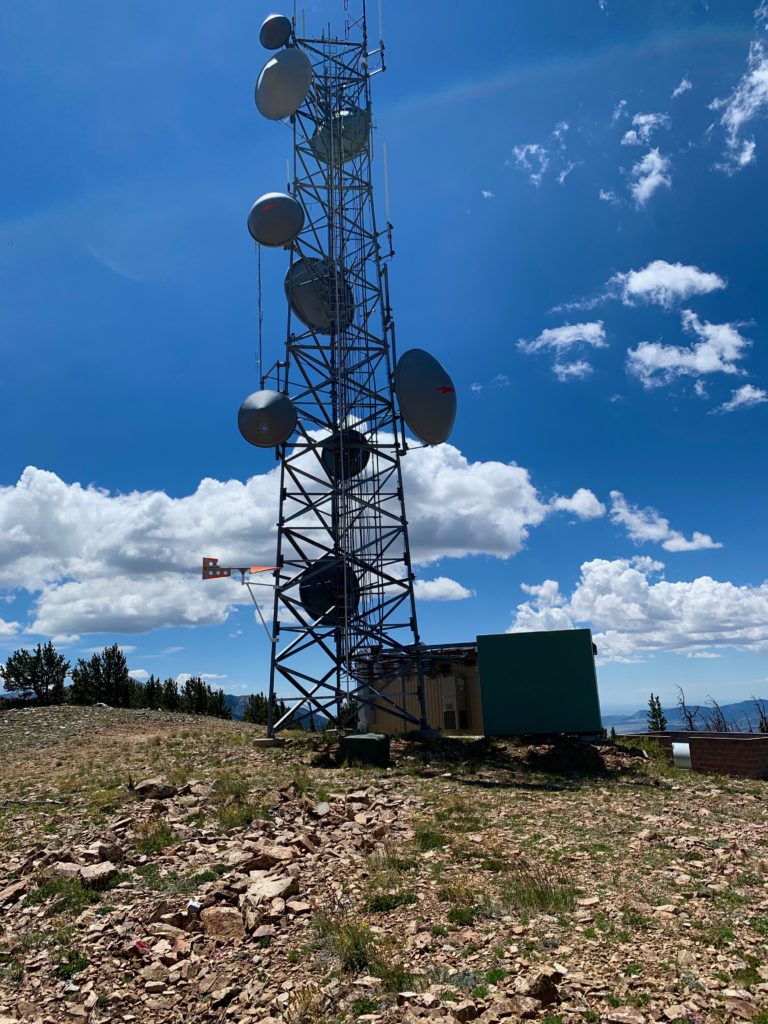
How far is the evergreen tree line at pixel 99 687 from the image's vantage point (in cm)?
5203

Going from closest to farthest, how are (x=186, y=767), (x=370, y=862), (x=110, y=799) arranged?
1. (x=370, y=862)
2. (x=110, y=799)
3. (x=186, y=767)

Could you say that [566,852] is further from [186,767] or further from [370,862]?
[186,767]

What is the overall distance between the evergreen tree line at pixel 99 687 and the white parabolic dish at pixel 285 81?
39142 millimetres

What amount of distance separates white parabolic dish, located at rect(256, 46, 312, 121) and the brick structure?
25.4m

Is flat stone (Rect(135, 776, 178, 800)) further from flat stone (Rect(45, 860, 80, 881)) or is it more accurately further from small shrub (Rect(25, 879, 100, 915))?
small shrub (Rect(25, 879, 100, 915))

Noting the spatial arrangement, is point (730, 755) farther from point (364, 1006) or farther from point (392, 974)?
point (364, 1006)

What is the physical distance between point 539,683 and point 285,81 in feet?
75.1

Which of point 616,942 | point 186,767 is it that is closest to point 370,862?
point 616,942

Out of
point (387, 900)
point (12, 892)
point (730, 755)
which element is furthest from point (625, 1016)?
point (730, 755)

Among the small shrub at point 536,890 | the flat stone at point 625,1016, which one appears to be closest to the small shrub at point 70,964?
the small shrub at point 536,890

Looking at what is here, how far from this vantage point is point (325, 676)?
84.2 feet

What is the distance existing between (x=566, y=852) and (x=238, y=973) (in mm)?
5424

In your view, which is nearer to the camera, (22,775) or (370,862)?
(370,862)

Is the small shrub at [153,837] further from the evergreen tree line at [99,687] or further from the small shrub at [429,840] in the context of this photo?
the evergreen tree line at [99,687]
